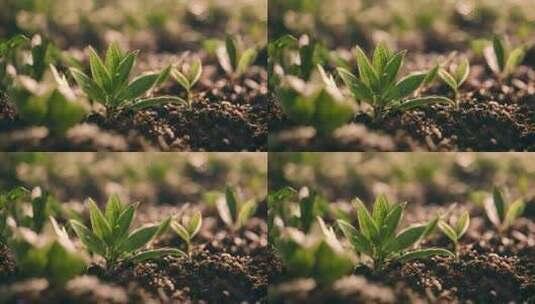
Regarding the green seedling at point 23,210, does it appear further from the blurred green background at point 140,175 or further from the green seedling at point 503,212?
the green seedling at point 503,212

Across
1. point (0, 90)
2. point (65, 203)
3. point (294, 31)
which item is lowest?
point (65, 203)

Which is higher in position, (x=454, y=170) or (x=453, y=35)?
(x=453, y=35)

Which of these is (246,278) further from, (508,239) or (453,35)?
(453,35)

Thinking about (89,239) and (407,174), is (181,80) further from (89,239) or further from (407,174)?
(407,174)

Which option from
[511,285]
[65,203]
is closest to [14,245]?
[65,203]

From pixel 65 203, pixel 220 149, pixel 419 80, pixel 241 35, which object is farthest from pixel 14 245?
pixel 419 80

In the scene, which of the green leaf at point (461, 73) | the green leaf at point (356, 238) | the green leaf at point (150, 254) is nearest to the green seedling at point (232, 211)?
the green leaf at point (150, 254)
